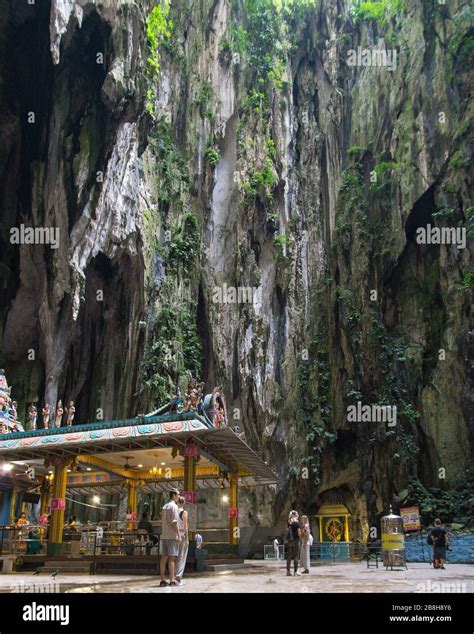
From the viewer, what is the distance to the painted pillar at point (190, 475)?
13.7m

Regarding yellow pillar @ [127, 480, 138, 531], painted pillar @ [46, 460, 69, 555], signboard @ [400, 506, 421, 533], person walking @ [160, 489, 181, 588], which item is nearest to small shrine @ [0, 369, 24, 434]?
painted pillar @ [46, 460, 69, 555]

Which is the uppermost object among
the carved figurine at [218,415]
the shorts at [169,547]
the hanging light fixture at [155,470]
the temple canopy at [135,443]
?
the carved figurine at [218,415]

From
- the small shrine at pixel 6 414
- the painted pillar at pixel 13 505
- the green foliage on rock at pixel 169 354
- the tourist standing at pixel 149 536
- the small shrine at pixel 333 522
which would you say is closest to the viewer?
the tourist standing at pixel 149 536

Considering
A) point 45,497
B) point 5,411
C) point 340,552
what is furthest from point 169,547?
point 340,552

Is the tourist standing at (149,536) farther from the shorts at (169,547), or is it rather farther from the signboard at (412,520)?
the signboard at (412,520)

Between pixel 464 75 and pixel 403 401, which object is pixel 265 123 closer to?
pixel 464 75

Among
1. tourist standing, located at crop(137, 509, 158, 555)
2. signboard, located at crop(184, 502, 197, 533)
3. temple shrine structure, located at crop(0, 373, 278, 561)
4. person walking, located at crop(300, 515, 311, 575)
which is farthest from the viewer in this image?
temple shrine structure, located at crop(0, 373, 278, 561)

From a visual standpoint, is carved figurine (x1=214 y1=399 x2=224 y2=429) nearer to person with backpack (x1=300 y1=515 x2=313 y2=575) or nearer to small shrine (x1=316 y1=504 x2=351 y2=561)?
person with backpack (x1=300 y1=515 x2=313 y2=575)

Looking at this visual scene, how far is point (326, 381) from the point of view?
30.7 m

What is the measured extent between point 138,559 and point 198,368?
1581 centimetres

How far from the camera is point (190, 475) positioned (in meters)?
13.8

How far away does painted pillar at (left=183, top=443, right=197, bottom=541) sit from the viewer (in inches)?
538

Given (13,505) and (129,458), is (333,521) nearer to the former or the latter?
(129,458)

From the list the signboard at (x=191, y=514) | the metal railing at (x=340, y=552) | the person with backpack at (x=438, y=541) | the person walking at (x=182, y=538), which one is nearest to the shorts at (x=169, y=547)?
the person walking at (x=182, y=538)
